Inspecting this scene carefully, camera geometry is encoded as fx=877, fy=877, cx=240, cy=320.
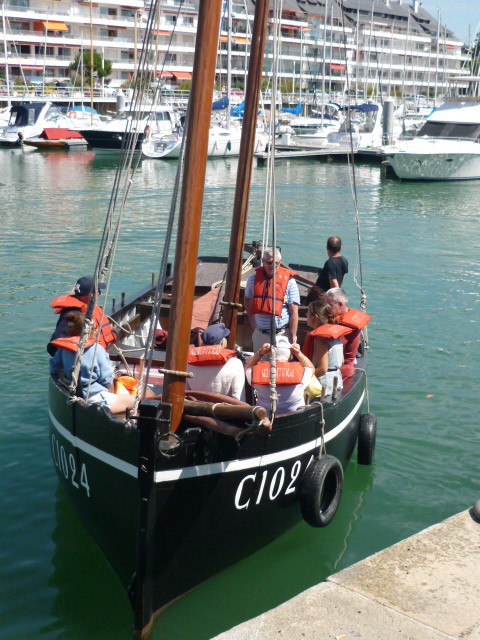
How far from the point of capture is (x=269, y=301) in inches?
371

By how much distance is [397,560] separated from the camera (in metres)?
6.55

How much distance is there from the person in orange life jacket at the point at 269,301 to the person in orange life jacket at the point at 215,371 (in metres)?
2.06

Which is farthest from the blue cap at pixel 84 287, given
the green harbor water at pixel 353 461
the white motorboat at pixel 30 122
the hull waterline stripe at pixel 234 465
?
the white motorboat at pixel 30 122

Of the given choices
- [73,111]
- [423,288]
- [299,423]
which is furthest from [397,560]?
[73,111]

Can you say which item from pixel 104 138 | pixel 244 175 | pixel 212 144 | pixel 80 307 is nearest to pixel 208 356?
pixel 80 307

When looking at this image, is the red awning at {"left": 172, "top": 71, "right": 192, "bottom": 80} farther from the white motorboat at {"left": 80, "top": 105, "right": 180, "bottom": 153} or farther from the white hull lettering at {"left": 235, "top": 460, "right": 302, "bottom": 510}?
the white hull lettering at {"left": 235, "top": 460, "right": 302, "bottom": 510}

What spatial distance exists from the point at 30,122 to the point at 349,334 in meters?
57.7

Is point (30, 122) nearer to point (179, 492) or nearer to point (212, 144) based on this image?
point (212, 144)

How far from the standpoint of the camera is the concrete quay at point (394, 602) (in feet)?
18.5

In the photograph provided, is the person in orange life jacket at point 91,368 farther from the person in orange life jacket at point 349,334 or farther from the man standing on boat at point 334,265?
the man standing on boat at point 334,265

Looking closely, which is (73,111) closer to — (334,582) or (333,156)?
(333,156)

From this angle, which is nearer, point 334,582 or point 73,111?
point 334,582

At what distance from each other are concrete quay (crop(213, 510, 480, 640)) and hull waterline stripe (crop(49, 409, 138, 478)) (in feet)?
4.85

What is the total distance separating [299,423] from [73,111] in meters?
62.2
